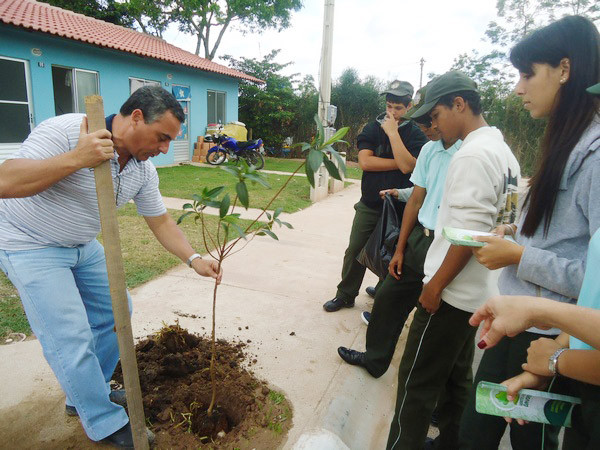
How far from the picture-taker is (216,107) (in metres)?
16.0

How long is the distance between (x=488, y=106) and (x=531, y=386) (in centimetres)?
1631

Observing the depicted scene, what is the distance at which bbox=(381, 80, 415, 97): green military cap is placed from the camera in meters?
3.18

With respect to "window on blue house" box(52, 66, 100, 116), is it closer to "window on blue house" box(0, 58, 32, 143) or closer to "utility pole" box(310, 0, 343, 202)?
"window on blue house" box(0, 58, 32, 143)

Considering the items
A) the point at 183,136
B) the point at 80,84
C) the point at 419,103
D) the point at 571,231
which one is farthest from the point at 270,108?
the point at 571,231

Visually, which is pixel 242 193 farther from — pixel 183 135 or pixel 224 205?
pixel 183 135

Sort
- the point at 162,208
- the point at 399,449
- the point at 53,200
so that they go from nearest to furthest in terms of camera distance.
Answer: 1. the point at 53,200
2. the point at 399,449
3. the point at 162,208

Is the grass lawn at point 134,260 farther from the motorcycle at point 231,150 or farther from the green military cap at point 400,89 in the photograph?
the motorcycle at point 231,150

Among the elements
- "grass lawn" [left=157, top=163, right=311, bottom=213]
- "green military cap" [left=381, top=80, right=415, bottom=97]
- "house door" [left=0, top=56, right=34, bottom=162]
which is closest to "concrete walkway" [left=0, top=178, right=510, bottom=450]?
"green military cap" [left=381, top=80, right=415, bottom=97]

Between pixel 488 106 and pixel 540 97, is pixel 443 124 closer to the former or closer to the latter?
pixel 540 97

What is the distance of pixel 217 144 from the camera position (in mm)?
14156

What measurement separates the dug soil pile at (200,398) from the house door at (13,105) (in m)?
8.82

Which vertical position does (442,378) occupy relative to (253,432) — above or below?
above

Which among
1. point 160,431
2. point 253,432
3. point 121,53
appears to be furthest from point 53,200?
point 121,53

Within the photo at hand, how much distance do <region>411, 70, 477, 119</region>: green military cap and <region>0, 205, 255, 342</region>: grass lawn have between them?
296 cm
